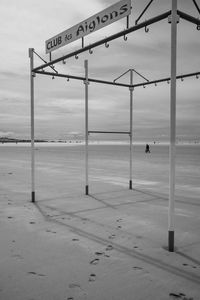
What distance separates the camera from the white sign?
15.9 feet

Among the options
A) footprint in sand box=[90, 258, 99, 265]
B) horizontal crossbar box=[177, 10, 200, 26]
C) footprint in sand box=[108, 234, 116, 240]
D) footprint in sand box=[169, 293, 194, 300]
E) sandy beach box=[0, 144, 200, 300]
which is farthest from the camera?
footprint in sand box=[108, 234, 116, 240]

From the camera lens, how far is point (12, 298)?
9.76ft

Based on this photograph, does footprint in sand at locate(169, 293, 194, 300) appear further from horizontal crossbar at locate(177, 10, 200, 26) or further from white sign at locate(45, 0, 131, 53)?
white sign at locate(45, 0, 131, 53)

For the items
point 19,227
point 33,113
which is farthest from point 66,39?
point 19,227

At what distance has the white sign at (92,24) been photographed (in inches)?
191

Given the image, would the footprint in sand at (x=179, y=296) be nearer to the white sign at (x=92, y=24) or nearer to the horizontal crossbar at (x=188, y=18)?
the horizontal crossbar at (x=188, y=18)

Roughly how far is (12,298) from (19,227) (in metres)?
2.46

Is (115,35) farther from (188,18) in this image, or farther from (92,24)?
(188,18)

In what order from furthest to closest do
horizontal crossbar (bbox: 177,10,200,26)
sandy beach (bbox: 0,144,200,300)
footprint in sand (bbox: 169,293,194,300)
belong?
horizontal crossbar (bbox: 177,10,200,26), sandy beach (bbox: 0,144,200,300), footprint in sand (bbox: 169,293,194,300)

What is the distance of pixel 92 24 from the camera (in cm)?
539

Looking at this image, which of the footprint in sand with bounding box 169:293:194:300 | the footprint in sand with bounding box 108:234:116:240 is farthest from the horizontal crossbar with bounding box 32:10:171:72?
the footprint in sand with bounding box 169:293:194:300

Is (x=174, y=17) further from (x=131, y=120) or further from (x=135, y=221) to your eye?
(x=131, y=120)

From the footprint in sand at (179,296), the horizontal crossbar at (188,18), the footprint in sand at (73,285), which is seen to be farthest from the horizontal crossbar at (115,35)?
the footprint in sand at (73,285)

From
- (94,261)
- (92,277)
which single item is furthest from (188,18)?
(92,277)
